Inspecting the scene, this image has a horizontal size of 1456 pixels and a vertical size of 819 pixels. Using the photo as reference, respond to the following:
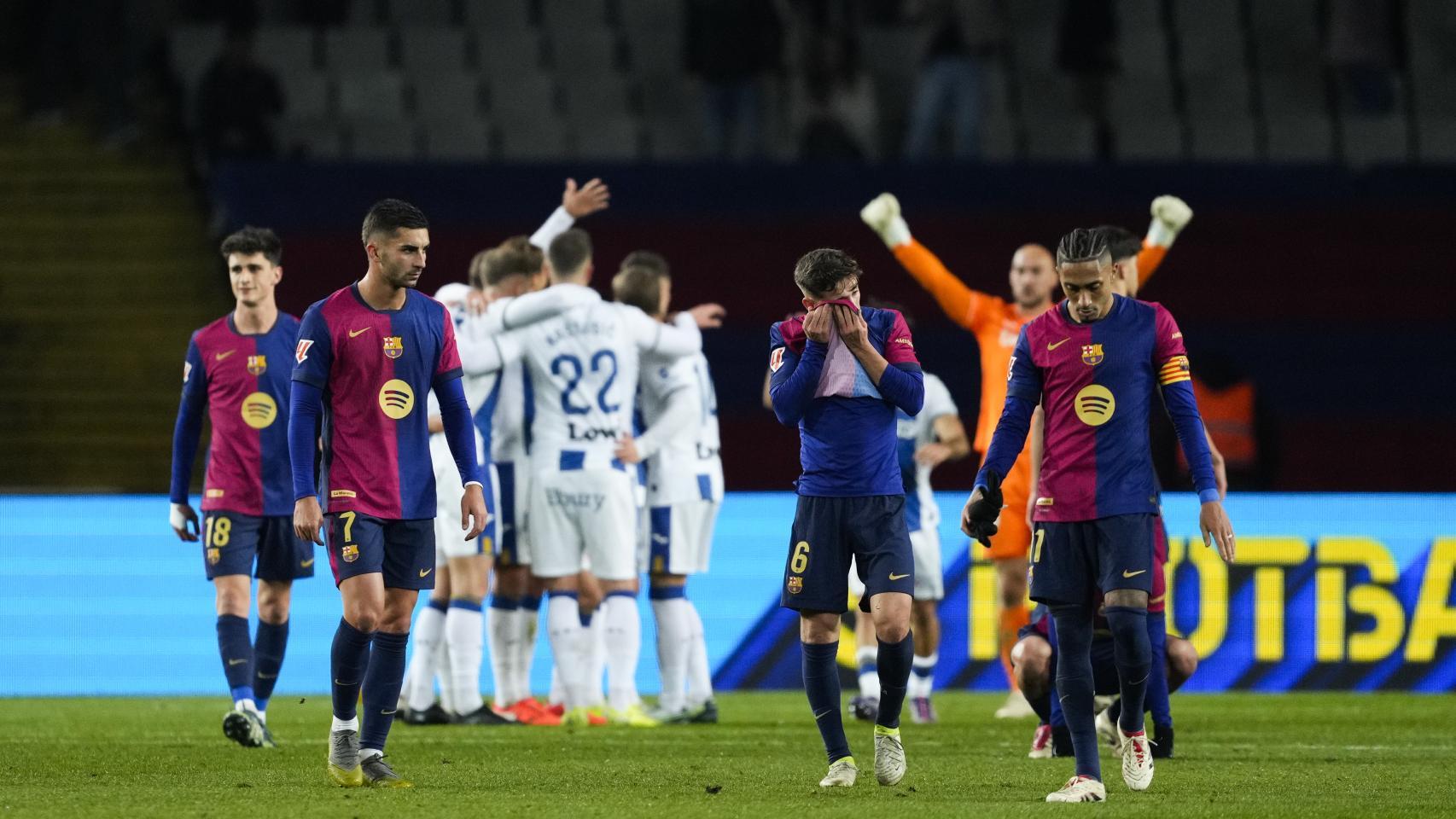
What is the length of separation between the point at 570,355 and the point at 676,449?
81 cm

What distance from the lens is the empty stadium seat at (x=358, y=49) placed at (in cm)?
1919

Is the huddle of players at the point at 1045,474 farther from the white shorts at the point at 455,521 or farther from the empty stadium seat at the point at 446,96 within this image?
the empty stadium seat at the point at 446,96

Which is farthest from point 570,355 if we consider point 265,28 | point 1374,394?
point 265,28

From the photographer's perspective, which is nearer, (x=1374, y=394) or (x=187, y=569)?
(x=187, y=569)

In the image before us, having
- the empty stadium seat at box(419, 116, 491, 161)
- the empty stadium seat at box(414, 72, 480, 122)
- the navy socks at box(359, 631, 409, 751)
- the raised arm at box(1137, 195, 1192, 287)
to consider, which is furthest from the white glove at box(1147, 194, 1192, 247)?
the empty stadium seat at box(414, 72, 480, 122)

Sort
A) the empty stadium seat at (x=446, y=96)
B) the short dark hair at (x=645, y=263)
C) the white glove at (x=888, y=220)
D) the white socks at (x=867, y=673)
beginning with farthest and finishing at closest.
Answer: the empty stadium seat at (x=446, y=96) < the white socks at (x=867, y=673) < the short dark hair at (x=645, y=263) < the white glove at (x=888, y=220)

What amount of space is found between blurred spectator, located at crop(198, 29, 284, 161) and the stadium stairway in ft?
4.22

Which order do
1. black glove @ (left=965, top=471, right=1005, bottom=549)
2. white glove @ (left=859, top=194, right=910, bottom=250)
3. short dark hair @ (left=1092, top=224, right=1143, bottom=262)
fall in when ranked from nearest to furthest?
black glove @ (left=965, top=471, right=1005, bottom=549), short dark hair @ (left=1092, top=224, right=1143, bottom=262), white glove @ (left=859, top=194, right=910, bottom=250)

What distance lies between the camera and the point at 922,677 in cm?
1084

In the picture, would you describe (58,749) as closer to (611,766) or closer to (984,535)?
(611,766)

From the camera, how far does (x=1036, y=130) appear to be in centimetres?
1891

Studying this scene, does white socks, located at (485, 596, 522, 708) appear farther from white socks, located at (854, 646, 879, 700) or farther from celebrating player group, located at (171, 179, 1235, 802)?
white socks, located at (854, 646, 879, 700)

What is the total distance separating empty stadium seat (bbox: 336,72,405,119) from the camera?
62.0ft

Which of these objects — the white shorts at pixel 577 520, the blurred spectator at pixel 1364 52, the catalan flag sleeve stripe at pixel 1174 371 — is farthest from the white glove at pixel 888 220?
the blurred spectator at pixel 1364 52
